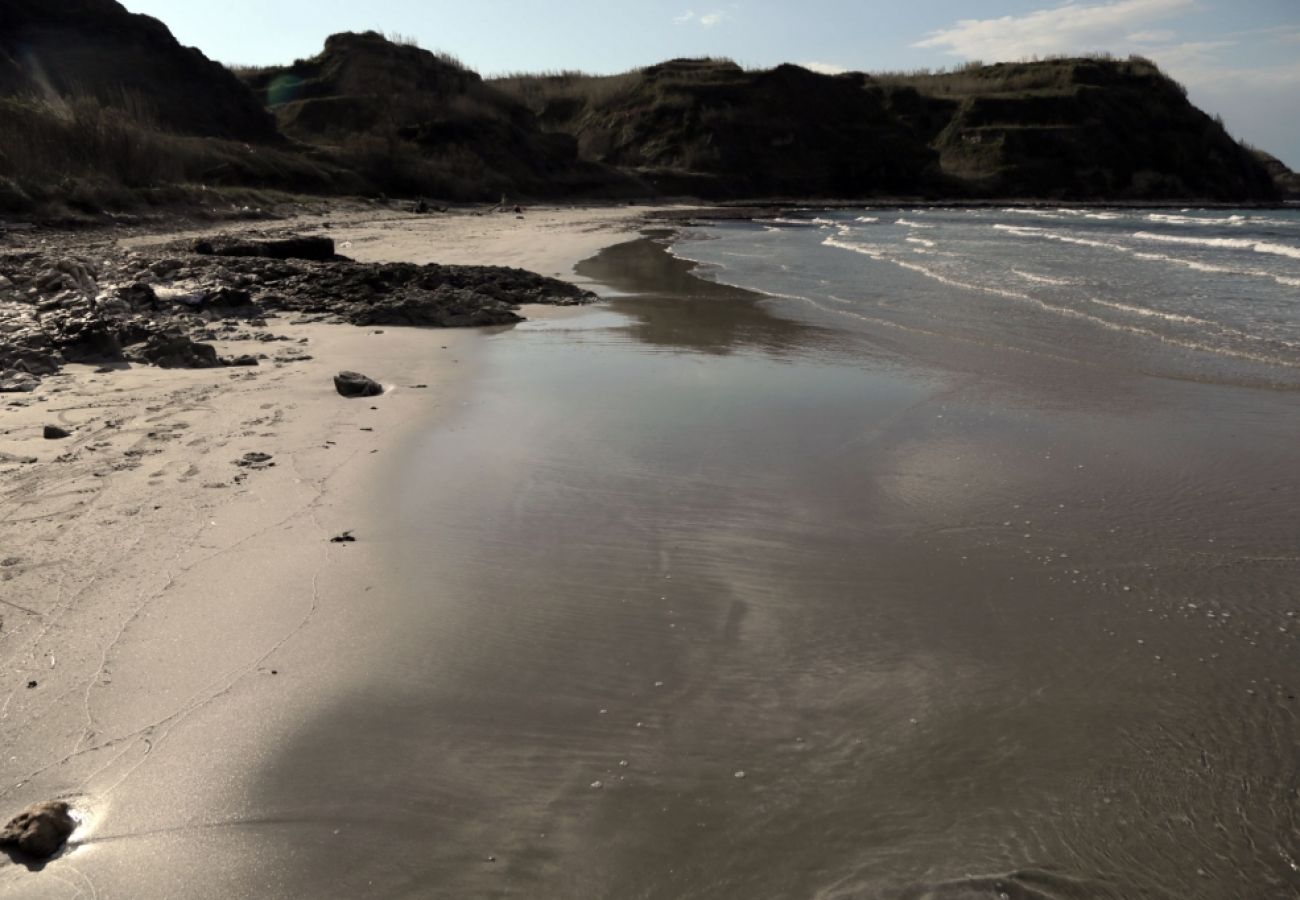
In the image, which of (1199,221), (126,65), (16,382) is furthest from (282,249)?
(1199,221)

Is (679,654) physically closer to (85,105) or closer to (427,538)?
(427,538)

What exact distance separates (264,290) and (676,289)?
19.8 ft

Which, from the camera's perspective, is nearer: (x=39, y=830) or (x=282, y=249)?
(x=39, y=830)

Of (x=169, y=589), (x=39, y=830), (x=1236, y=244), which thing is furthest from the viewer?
(x=1236, y=244)

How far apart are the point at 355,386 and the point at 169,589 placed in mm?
3254

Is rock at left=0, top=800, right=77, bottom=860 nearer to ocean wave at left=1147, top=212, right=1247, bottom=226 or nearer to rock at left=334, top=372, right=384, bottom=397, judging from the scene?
rock at left=334, top=372, right=384, bottom=397

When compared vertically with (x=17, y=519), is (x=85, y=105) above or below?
above

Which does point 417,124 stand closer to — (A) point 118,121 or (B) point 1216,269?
(A) point 118,121

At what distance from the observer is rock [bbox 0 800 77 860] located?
6.77ft

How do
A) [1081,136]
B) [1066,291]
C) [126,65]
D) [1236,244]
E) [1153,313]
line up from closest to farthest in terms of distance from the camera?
[1153,313]
[1066,291]
[1236,244]
[126,65]
[1081,136]

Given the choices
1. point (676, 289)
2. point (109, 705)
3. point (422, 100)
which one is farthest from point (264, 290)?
point (422, 100)

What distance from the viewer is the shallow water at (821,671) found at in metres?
2.15

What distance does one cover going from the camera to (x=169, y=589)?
10.9ft

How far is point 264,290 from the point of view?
10703mm
